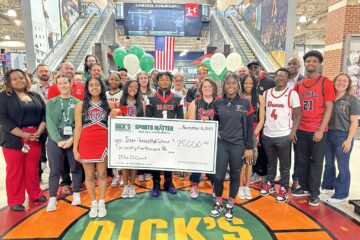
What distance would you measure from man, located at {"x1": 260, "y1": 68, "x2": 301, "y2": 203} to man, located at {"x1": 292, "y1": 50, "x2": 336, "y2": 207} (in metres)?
0.12

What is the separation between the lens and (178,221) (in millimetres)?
3002

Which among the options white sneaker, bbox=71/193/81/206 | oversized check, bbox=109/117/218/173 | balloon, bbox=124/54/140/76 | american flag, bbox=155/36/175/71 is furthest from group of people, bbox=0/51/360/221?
american flag, bbox=155/36/175/71

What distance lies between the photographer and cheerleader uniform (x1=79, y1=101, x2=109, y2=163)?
2.95m

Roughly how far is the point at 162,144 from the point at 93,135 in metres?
0.82

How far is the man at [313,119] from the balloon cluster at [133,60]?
4.57 m

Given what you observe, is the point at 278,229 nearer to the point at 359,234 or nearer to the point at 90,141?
the point at 359,234

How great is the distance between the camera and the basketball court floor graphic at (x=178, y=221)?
2756 mm

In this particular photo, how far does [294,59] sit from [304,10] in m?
17.3

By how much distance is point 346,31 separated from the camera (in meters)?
7.98

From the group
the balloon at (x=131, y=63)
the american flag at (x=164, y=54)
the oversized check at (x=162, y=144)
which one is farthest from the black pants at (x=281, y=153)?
the american flag at (x=164, y=54)

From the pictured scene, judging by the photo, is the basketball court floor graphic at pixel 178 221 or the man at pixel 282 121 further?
the man at pixel 282 121

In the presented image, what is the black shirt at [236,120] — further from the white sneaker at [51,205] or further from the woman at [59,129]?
the white sneaker at [51,205]

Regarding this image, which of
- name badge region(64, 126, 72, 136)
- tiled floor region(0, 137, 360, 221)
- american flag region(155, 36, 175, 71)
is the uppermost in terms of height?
american flag region(155, 36, 175, 71)

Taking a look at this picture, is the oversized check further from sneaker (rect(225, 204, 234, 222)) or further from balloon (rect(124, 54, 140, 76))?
balloon (rect(124, 54, 140, 76))
